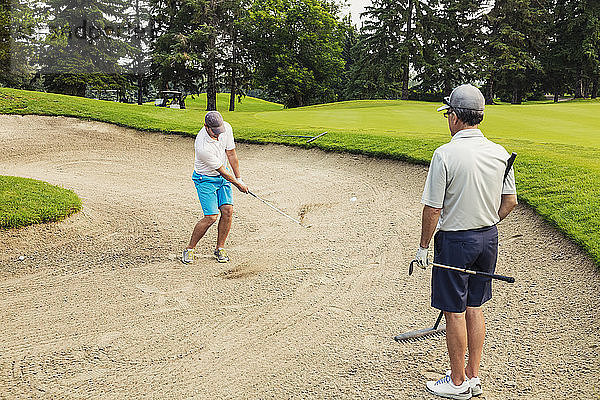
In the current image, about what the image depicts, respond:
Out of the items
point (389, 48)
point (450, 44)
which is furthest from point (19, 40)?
point (450, 44)

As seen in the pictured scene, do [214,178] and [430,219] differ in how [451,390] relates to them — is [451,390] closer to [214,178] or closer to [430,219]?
[430,219]

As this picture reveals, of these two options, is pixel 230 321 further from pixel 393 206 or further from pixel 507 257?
pixel 393 206

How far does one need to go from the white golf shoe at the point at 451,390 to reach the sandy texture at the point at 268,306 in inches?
6.2

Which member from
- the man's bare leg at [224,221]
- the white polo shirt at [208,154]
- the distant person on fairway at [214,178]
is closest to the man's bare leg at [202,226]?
the distant person on fairway at [214,178]

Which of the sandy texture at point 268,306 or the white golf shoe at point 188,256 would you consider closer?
the sandy texture at point 268,306

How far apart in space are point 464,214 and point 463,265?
41 centimetres

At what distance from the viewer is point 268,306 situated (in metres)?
5.98

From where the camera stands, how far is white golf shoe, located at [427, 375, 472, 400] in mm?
4133

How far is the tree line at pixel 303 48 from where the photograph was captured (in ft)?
142

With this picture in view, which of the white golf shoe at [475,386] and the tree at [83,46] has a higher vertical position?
the tree at [83,46]

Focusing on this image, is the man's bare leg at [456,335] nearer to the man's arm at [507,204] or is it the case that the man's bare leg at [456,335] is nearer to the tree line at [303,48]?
the man's arm at [507,204]

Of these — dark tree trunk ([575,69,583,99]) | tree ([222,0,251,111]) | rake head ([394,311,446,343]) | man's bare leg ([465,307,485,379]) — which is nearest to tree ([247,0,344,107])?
tree ([222,0,251,111])

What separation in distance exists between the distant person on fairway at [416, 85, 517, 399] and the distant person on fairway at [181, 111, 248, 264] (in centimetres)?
384

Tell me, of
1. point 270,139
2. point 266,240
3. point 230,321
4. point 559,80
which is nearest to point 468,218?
point 230,321
